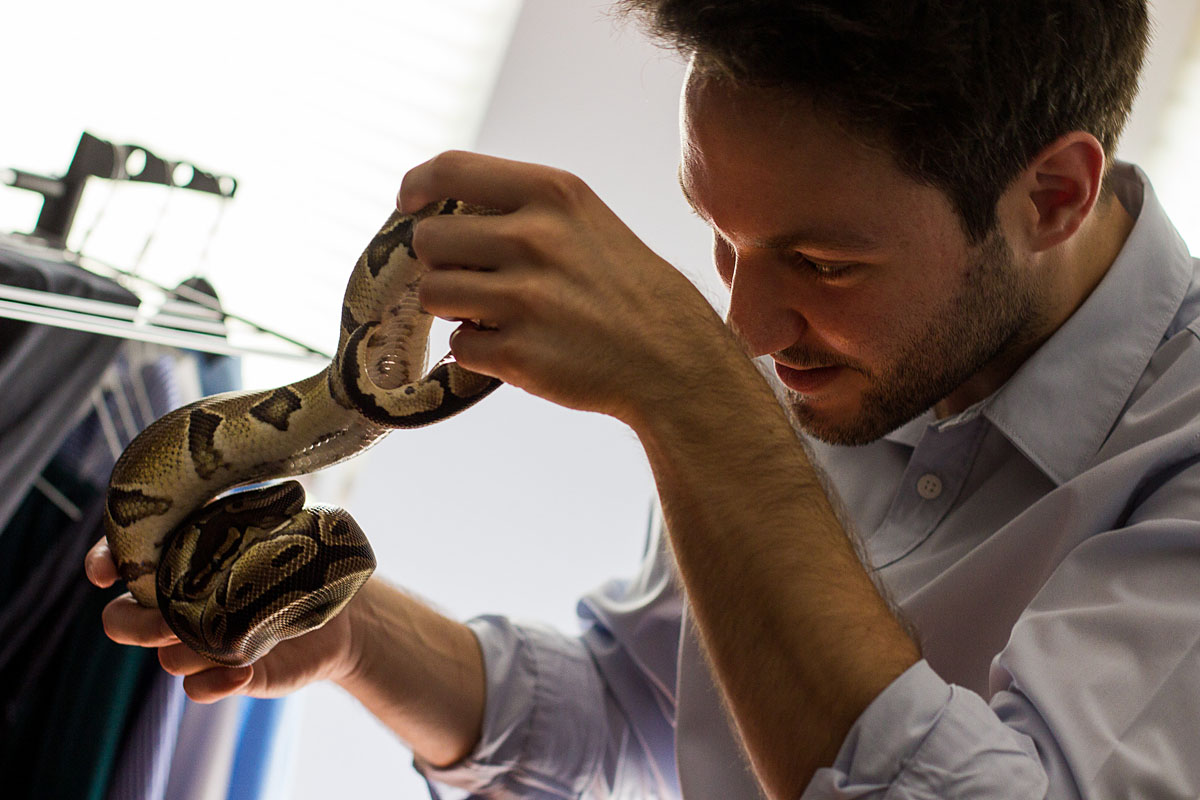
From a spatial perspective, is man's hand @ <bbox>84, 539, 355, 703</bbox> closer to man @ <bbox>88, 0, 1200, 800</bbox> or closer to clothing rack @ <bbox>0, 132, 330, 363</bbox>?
man @ <bbox>88, 0, 1200, 800</bbox>

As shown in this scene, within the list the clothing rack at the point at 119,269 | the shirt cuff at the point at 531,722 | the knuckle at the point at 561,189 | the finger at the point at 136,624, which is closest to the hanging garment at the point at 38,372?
the clothing rack at the point at 119,269

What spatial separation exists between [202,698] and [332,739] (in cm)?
200

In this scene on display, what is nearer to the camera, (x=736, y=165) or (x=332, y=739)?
(x=736, y=165)

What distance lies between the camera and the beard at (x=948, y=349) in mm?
1242

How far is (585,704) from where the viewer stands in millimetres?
1575

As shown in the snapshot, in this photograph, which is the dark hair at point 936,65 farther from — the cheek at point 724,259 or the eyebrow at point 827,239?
the cheek at point 724,259

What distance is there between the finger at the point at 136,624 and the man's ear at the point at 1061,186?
3.57 feet

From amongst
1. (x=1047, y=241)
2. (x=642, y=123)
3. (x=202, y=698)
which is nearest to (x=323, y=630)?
(x=202, y=698)

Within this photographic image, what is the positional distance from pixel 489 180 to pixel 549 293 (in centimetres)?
11

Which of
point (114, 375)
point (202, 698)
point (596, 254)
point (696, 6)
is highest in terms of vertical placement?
point (696, 6)

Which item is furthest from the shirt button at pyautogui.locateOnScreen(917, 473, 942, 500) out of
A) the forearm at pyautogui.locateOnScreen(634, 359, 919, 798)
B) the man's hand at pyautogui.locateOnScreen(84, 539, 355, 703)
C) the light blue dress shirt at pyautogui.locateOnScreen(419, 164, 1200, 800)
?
the man's hand at pyautogui.locateOnScreen(84, 539, 355, 703)

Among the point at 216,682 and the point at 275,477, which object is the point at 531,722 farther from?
the point at 275,477

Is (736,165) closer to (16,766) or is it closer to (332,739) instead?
(16,766)

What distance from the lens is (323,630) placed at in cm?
129
